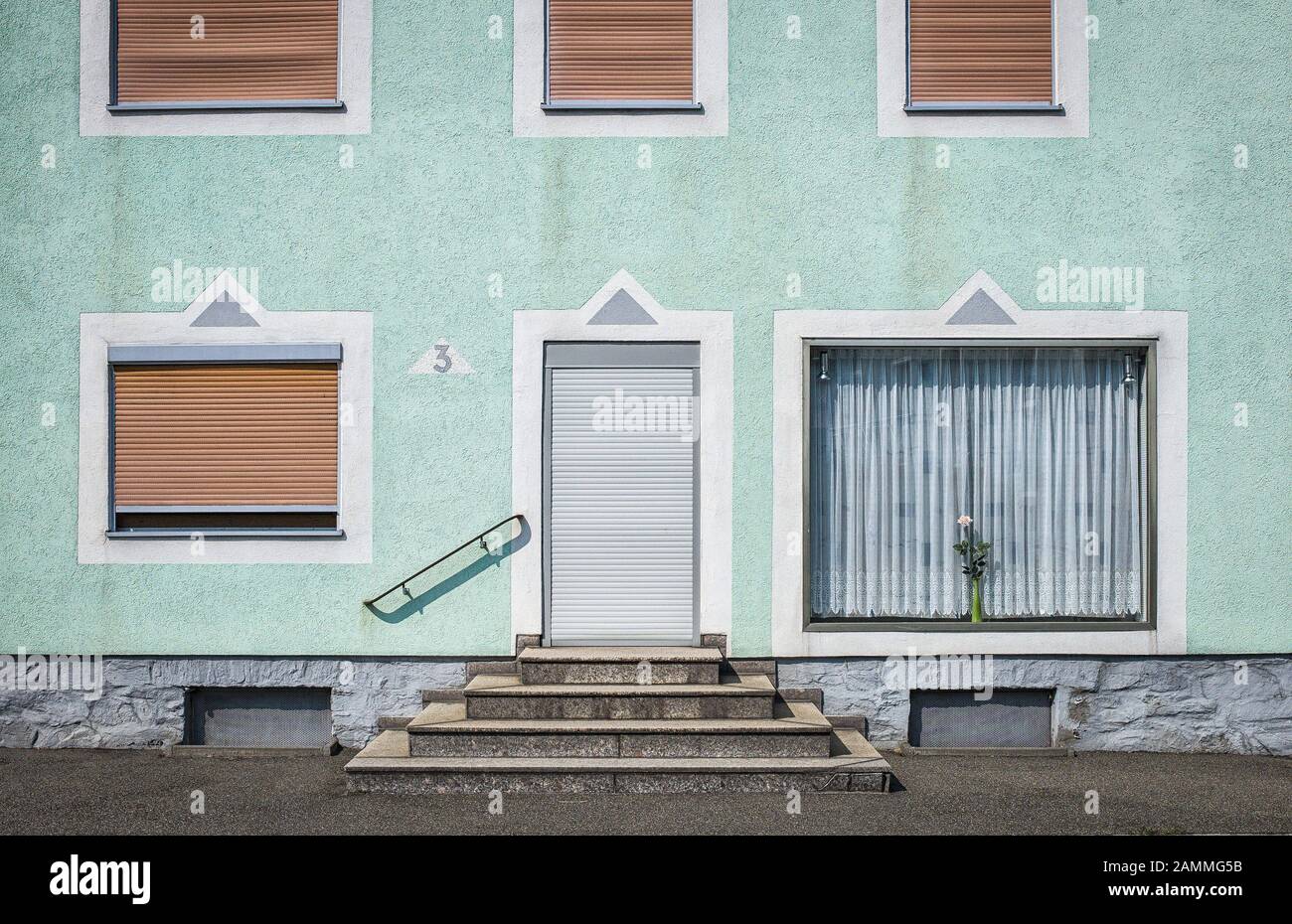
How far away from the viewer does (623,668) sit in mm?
7531

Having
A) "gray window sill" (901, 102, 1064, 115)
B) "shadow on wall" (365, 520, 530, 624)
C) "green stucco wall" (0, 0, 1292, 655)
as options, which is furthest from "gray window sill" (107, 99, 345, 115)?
"gray window sill" (901, 102, 1064, 115)

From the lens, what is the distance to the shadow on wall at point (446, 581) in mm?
7957

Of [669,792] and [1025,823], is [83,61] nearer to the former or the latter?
[669,792]

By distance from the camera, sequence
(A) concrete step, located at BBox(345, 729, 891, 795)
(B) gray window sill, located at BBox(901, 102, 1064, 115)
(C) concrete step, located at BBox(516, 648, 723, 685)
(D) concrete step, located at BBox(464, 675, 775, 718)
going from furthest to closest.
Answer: (B) gray window sill, located at BBox(901, 102, 1064, 115)
(C) concrete step, located at BBox(516, 648, 723, 685)
(D) concrete step, located at BBox(464, 675, 775, 718)
(A) concrete step, located at BBox(345, 729, 891, 795)

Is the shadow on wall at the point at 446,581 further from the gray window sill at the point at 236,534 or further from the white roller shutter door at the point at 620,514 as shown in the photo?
the gray window sill at the point at 236,534

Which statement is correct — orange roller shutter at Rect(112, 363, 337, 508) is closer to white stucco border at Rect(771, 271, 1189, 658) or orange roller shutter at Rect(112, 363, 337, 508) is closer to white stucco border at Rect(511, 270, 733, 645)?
white stucco border at Rect(511, 270, 733, 645)

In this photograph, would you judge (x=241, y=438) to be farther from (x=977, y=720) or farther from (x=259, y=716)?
(x=977, y=720)

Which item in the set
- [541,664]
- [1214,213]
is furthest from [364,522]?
[1214,213]

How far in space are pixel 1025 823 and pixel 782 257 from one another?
3.90 metres

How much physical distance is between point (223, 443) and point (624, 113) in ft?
11.6

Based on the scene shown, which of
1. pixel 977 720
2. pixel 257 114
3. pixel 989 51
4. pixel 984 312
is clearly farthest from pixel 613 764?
pixel 989 51

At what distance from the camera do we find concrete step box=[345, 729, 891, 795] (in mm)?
6723

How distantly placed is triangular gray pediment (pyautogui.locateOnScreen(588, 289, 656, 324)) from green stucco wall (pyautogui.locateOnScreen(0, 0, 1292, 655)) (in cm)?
16

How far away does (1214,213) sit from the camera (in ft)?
26.1
